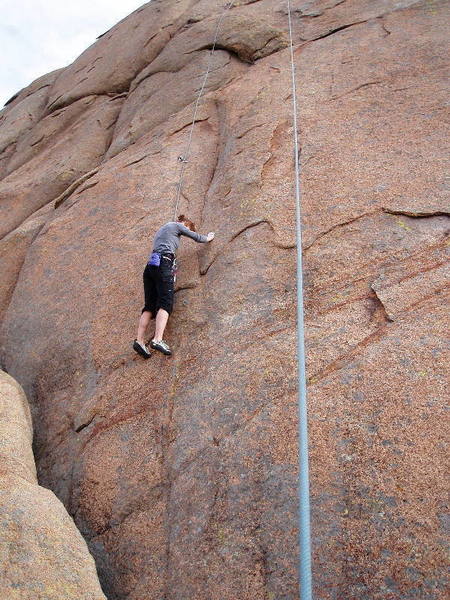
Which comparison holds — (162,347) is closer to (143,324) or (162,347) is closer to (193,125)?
(143,324)

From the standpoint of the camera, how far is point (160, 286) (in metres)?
5.66

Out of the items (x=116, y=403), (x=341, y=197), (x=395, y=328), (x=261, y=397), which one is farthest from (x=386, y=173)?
(x=116, y=403)

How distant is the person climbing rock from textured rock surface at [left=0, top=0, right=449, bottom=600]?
24cm

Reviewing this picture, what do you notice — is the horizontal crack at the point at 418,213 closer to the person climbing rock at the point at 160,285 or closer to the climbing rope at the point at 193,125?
the person climbing rock at the point at 160,285

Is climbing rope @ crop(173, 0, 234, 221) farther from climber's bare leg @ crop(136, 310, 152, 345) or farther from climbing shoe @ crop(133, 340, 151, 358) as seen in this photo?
climbing shoe @ crop(133, 340, 151, 358)

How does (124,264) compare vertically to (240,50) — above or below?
below

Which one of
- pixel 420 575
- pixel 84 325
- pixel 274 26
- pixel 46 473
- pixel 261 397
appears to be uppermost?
pixel 274 26

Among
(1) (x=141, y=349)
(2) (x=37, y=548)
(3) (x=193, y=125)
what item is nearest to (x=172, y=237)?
(1) (x=141, y=349)

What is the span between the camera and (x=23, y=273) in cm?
812

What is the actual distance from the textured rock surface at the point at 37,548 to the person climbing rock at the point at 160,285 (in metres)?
1.93

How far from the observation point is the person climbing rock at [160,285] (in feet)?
17.7

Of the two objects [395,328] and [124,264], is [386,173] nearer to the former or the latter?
[395,328]

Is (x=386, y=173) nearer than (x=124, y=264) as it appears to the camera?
Yes

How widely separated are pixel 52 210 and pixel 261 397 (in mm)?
7413
